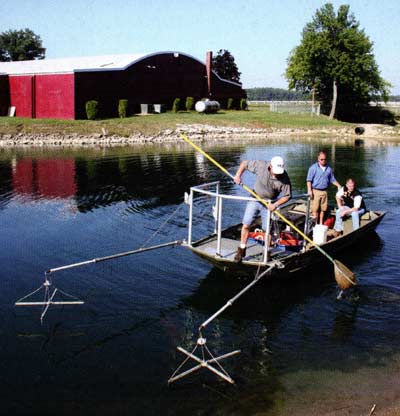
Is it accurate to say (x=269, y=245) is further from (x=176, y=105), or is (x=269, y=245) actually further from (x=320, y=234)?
(x=176, y=105)

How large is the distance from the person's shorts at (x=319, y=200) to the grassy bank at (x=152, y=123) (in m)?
34.8

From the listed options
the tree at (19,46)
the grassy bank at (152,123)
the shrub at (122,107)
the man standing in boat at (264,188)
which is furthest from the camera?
the tree at (19,46)

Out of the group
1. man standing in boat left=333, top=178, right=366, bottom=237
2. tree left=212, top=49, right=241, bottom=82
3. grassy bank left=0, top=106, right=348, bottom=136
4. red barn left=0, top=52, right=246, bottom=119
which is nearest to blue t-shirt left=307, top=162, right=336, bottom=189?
man standing in boat left=333, top=178, right=366, bottom=237

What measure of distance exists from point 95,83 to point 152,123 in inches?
252

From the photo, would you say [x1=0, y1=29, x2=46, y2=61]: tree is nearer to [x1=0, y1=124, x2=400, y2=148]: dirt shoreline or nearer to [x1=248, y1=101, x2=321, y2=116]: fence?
[x1=248, y1=101, x2=321, y2=116]: fence

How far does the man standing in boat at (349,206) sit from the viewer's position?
14242mm

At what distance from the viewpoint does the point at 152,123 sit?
5094 centimetres

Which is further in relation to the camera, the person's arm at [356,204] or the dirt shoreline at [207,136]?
the dirt shoreline at [207,136]

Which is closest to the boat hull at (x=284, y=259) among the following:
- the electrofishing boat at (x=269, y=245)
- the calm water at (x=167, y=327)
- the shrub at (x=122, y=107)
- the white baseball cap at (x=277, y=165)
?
the electrofishing boat at (x=269, y=245)

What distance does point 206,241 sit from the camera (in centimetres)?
1260

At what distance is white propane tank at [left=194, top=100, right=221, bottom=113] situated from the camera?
59219 millimetres

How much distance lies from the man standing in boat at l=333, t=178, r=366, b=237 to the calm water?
2.96ft

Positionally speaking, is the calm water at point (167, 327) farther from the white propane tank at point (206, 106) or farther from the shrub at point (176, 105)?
the white propane tank at point (206, 106)

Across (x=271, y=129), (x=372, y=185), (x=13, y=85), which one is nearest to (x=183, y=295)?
(x=372, y=185)
